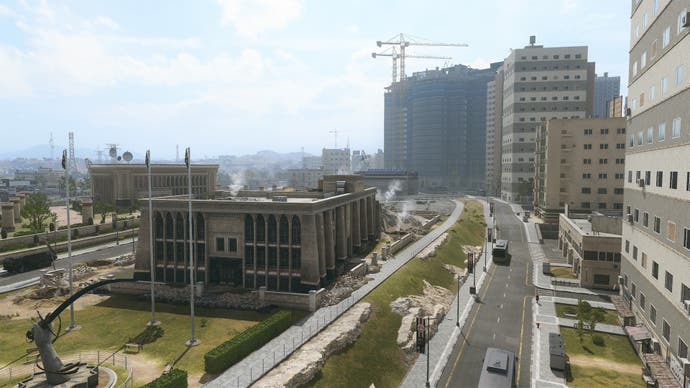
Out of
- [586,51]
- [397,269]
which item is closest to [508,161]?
[586,51]

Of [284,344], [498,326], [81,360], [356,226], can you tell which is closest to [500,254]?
[356,226]

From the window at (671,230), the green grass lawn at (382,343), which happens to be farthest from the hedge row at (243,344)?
the window at (671,230)

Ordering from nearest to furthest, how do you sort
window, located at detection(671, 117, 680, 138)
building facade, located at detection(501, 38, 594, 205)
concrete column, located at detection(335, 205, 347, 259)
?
window, located at detection(671, 117, 680, 138)
concrete column, located at detection(335, 205, 347, 259)
building facade, located at detection(501, 38, 594, 205)

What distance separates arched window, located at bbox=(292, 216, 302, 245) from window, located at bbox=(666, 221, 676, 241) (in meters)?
45.9

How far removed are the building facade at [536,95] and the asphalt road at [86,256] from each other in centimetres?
15224

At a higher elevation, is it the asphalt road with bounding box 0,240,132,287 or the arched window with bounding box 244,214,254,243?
the arched window with bounding box 244,214,254,243

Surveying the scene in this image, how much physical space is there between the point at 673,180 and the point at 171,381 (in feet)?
174

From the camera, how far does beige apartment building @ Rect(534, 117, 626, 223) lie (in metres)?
127

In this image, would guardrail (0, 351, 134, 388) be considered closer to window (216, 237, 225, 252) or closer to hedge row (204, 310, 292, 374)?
hedge row (204, 310, 292, 374)

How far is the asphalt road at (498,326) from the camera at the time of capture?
163 feet

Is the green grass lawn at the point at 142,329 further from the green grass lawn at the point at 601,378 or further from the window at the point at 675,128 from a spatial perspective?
the window at the point at 675,128

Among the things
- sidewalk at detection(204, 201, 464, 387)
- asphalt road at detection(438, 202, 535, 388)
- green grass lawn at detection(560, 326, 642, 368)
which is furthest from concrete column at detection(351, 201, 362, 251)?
green grass lawn at detection(560, 326, 642, 368)

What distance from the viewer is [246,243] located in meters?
67.4

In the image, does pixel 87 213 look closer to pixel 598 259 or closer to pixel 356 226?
pixel 356 226
